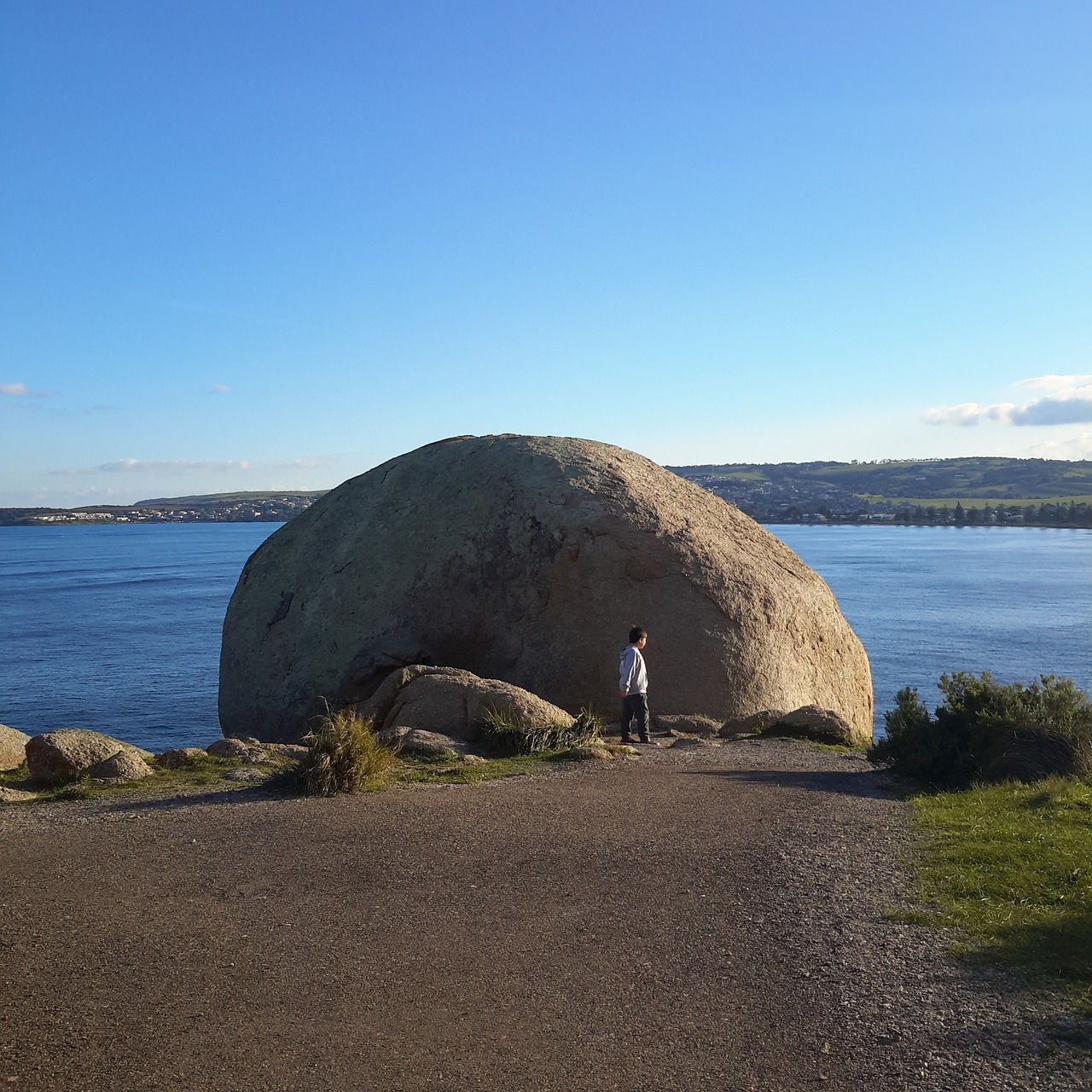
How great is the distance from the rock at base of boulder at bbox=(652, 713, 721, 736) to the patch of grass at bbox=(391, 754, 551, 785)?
129 inches

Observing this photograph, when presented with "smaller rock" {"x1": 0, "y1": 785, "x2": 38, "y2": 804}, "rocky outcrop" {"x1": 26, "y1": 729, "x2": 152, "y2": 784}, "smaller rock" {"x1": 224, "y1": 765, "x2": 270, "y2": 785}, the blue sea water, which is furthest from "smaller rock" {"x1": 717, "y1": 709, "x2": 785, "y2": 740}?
"smaller rock" {"x1": 0, "y1": 785, "x2": 38, "y2": 804}

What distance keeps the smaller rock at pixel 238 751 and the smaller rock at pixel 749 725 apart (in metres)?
6.58

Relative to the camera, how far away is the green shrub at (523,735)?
45.2ft

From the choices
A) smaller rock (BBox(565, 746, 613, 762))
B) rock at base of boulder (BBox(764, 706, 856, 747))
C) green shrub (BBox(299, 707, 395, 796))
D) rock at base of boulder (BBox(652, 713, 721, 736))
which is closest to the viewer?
green shrub (BBox(299, 707, 395, 796))

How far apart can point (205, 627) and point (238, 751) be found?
35.3 m

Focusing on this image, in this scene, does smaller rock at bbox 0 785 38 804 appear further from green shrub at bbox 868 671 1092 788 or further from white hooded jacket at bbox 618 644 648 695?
green shrub at bbox 868 671 1092 788

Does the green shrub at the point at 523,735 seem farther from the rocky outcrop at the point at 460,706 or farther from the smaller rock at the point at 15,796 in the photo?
the smaller rock at the point at 15,796

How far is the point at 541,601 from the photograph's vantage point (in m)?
17.5

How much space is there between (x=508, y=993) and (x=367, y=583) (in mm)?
12593

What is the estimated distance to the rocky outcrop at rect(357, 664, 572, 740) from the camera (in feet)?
46.8

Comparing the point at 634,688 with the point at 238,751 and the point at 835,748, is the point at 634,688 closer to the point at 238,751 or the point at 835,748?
the point at 835,748

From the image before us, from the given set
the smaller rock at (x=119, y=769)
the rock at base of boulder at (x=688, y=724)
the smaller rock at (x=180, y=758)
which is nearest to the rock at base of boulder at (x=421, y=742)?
the smaller rock at (x=180, y=758)

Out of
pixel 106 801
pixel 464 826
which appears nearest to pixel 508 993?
pixel 464 826

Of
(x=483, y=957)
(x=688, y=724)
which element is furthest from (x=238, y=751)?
(x=483, y=957)
